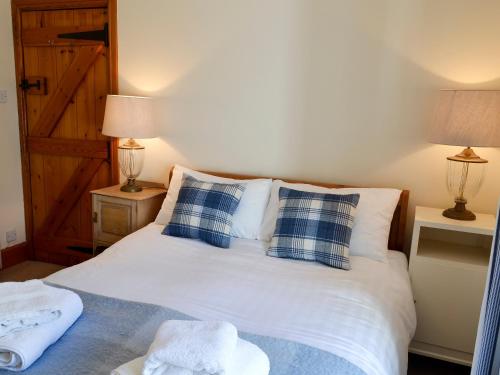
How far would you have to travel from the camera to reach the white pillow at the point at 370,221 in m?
2.15

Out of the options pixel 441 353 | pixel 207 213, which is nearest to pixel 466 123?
pixel 441 353

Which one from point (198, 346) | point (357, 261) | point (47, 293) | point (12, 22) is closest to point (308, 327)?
point (198, 346)

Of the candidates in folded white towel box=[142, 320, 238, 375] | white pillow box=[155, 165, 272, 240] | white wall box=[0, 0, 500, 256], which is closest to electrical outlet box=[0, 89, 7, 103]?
white wall box=[0, 0, 500, 256]

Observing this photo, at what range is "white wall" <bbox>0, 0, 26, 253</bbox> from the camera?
3.15 m

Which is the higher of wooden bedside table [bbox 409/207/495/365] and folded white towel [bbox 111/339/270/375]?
folded white towel [bbox 111/339/270/375]

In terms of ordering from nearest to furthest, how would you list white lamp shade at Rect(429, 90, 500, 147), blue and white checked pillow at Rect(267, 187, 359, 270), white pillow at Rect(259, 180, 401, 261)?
white lamp shade at Rect(429, 90, 500, 147)
blue and white checked pillow at Rect(267, 187, 359, 270)
white pillow at Rect(259, 180, 401, 261)

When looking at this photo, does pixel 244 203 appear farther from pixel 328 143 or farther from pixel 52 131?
pixel 52 131

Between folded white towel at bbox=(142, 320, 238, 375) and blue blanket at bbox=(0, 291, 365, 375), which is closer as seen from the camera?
folded white towel at bbox=(142, 320, 238, 375)

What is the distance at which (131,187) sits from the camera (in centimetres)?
284

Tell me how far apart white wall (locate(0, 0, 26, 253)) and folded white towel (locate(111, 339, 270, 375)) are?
2766 mm

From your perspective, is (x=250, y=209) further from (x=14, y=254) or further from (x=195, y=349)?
(x=14, y=254)

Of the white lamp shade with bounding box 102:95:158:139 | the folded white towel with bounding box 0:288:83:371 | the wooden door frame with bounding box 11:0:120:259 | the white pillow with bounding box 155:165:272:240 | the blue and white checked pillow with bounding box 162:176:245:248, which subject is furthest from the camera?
the wooden door frame with bounding box 11:0:120:259

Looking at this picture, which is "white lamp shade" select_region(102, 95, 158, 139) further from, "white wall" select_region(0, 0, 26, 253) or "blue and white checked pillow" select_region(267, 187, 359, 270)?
"blue and white checked pillow" select_region(267, 187, 359, 270)

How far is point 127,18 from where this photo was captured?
9.53 ft
